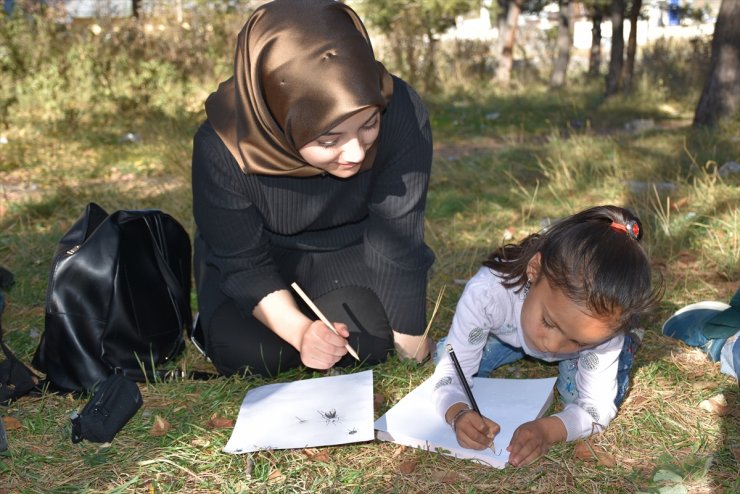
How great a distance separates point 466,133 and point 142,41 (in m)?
3.75

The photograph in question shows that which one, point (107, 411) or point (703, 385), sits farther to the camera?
point (703, 385)

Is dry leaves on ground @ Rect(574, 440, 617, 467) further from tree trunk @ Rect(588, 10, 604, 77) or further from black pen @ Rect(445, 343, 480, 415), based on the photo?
tree trunk @ Rect(588, 10, 604, 77)

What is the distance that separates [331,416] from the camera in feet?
7.32

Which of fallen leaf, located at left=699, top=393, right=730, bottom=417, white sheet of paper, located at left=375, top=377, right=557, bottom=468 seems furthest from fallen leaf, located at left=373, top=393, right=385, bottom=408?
fallen leaf, located at left=699, top=393, right=730, bottom=417

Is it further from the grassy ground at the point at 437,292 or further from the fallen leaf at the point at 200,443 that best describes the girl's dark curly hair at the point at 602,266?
the fallen leaf at the point at 200,443

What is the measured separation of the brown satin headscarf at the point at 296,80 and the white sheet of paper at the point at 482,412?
777 millimetres

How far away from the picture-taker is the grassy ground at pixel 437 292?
2.05 m

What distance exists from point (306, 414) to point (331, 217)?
0.73 metres

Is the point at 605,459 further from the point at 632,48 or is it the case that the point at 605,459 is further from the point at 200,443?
the point at 632,48

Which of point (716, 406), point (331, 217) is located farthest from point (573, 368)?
point (331, 217)

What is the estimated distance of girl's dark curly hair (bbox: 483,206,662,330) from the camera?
189 centimetres

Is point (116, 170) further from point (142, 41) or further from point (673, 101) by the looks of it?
point (673, 101)

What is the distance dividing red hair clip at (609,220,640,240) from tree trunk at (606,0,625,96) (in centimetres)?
906

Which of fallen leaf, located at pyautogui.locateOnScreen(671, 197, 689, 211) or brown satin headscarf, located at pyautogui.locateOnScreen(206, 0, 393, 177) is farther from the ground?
brown satin headscarf, located at pyautogui.locateOnScreen(206, 0, 393, 177)
